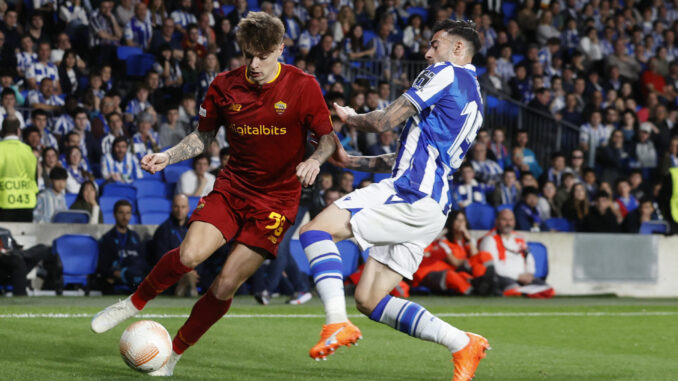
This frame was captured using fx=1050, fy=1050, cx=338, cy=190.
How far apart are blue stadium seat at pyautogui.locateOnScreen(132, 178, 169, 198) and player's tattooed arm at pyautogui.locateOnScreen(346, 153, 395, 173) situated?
29.2 feet

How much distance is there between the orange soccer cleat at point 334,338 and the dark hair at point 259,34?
183cm

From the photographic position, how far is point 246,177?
21.5 feet

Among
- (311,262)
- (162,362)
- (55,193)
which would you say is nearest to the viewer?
(311,262)

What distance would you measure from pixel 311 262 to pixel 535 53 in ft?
53.7

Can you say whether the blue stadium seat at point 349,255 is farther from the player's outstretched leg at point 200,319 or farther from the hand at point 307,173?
the hand at point 307,173

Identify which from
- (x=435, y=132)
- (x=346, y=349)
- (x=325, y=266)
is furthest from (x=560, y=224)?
(x=325, y=266)

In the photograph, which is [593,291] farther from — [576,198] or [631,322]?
[631,322]

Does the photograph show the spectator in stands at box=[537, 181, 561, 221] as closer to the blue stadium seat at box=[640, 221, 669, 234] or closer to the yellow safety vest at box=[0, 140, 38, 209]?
the blue stadium seat at box=[640, 221, 669, 234]

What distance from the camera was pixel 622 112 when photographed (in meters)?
21.1

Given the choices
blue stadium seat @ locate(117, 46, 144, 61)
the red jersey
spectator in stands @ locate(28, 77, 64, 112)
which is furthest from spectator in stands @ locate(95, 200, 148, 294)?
the red jersey

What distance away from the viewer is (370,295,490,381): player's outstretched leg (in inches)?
240

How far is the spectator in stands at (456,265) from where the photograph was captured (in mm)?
14883

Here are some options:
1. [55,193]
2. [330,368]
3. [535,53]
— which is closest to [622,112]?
[535,53]

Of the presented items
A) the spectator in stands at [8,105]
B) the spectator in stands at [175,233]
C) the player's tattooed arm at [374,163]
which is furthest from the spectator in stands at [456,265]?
the player's tattooed arm at [374,163]
